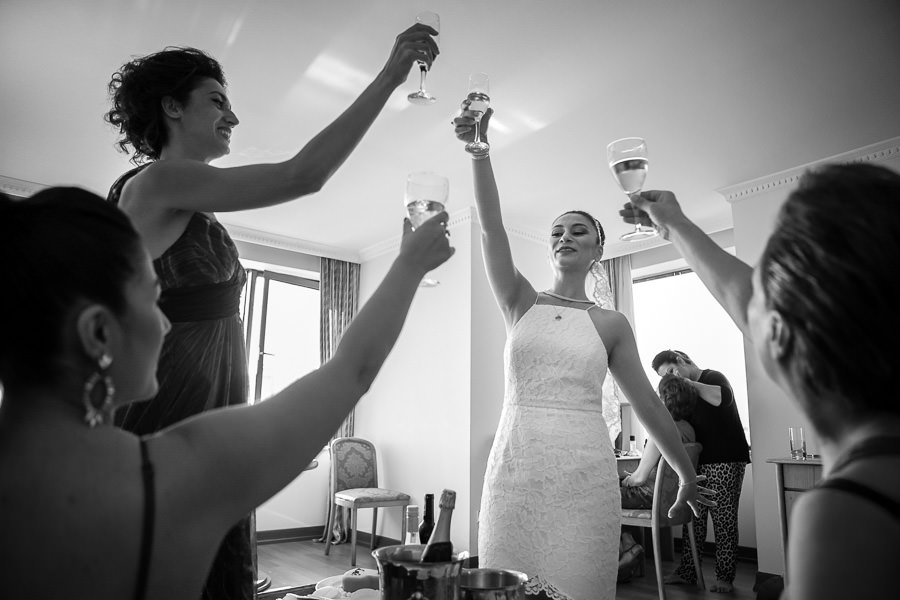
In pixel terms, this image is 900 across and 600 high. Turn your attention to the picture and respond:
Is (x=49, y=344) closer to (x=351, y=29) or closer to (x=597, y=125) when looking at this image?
(x=351, y=29)

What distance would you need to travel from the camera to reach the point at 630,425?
714 cm

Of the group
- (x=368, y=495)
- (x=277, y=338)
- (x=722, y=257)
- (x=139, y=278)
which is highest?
(x=277, y=338)

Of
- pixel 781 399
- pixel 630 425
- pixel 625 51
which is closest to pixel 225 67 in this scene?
pixel 625 51

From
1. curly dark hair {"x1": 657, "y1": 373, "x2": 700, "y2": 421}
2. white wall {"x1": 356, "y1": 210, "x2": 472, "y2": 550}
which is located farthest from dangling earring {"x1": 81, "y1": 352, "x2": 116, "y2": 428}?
white wall {"x1": 356, "y1": 210, "x2": 472, "y2": 550}

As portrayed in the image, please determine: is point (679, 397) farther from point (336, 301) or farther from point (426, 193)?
point (336, 301)

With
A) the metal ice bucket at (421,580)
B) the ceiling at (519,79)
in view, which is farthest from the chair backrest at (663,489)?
the metal ice bucket at (421,580)

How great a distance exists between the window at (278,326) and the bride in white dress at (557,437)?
544cm

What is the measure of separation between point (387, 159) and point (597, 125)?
1734 mm

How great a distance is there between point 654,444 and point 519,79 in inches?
115

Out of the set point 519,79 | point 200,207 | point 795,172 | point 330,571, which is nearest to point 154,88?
point 200,207

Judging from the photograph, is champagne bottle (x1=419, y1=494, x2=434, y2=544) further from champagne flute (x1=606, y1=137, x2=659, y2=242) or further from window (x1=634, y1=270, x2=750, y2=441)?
window (x1=634, y1=270, x2=750, y2=441)

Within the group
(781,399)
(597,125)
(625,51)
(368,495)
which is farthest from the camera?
(368,495)

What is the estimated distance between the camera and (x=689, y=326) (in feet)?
22.8

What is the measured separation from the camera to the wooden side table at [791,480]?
3.96 meters
